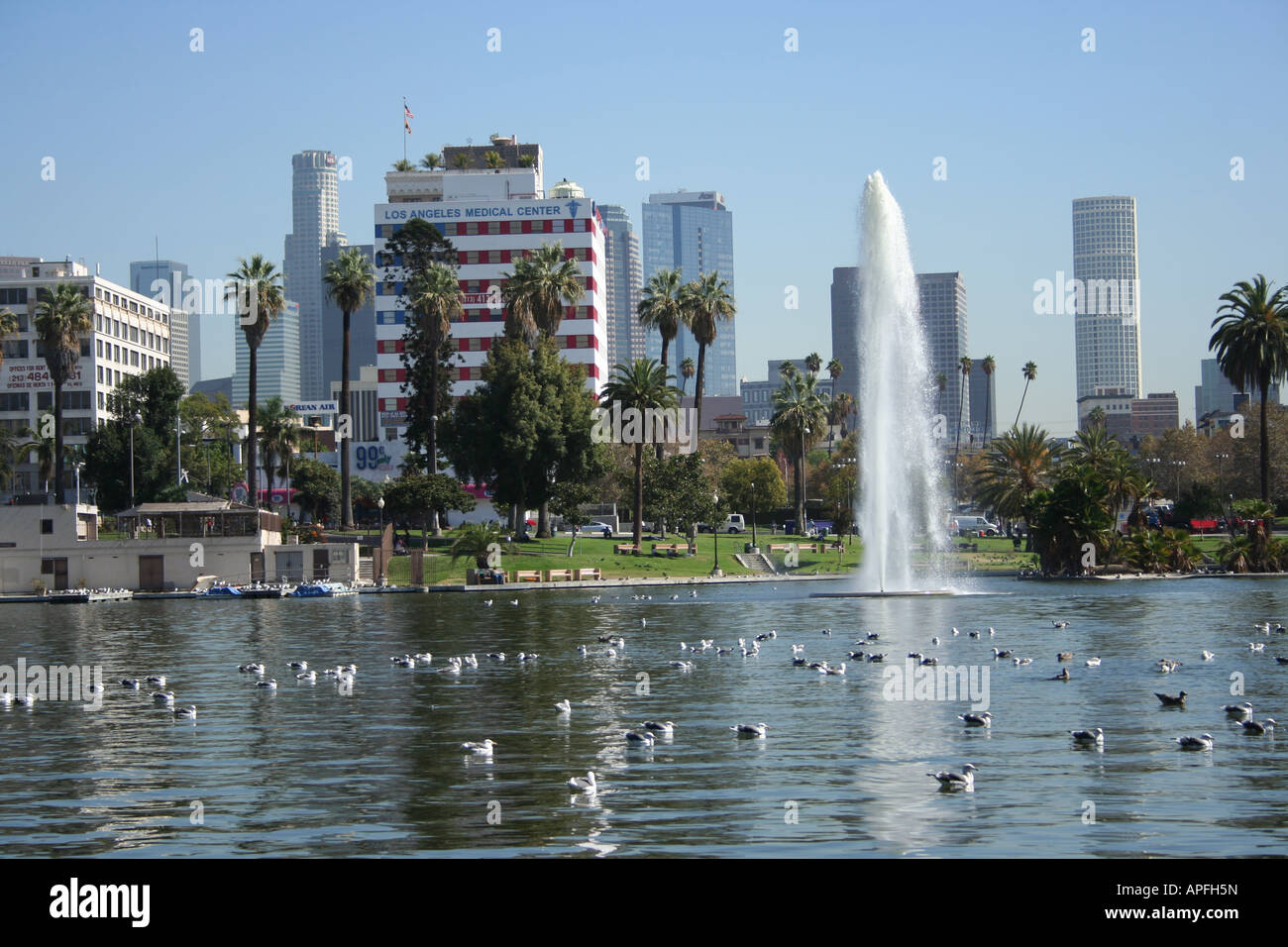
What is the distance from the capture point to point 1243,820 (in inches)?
704

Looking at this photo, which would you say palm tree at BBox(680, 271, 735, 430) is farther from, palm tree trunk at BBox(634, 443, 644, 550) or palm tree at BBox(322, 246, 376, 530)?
palm tree at BBox(322, 246, 376, 530)

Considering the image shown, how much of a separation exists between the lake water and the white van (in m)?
93.4

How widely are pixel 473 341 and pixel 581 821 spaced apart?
443 ft

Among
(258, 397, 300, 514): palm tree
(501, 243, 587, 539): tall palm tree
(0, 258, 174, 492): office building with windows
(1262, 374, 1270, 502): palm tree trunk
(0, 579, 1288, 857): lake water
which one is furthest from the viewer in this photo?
(0, 258, 174, 492): office building with windows

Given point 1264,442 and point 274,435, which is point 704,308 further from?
point 274,435

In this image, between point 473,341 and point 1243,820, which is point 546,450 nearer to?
point 473,341

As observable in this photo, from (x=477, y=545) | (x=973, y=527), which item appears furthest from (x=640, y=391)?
(x=973, y=527)

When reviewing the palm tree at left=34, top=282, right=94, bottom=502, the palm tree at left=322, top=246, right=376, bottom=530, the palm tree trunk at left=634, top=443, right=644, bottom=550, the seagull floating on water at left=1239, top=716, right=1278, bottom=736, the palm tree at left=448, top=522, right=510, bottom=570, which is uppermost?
the palm tree at left=322, top=246, right=376, bottom=530

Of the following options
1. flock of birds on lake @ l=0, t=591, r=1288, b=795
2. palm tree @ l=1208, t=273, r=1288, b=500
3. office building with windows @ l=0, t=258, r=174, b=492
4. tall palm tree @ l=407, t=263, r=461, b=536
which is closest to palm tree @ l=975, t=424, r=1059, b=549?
palm tree @ l=1208, t=273, r=1288, b=500

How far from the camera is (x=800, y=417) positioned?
131500 millimetres

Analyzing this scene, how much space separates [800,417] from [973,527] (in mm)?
32114

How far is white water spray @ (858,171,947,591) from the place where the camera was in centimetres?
6047

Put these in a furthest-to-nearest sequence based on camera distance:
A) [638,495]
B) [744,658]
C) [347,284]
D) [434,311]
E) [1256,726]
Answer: [434,311], [347,284], [638,495], [744,658], [1256,726]
